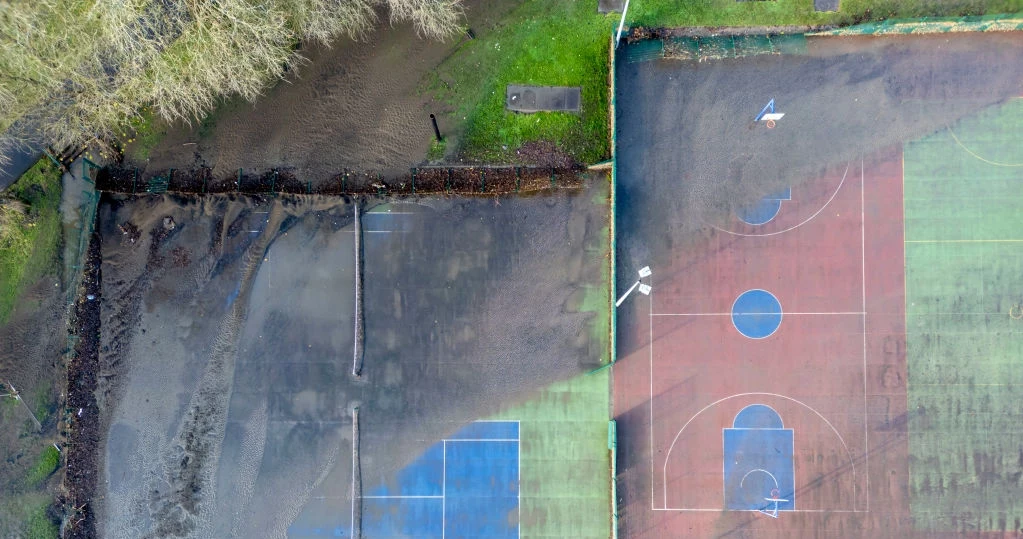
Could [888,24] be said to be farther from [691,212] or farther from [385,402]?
[385,402]

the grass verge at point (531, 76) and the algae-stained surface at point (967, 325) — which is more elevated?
the grass verge at point (531, 76)

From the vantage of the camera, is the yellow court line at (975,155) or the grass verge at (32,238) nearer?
the yellow court line at (975,155)

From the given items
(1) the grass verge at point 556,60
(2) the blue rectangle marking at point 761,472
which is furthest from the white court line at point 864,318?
(1) the grass verge at point 556,60

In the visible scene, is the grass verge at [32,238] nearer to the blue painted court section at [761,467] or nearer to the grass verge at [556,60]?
the grass verge at [556,60]

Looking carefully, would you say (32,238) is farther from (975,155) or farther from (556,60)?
(975,155)

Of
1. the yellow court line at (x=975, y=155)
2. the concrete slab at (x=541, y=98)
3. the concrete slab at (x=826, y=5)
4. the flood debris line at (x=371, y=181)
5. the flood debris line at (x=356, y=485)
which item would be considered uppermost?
the concrete slab at (x=826, y=5)

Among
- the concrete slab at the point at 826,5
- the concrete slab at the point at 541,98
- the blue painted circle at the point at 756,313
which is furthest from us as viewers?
the concrete slab at the point at 541,98

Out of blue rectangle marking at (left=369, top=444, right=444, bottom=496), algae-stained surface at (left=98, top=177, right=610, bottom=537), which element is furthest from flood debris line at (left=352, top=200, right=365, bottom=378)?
blue rectangle marking at (left=369, top=444, right=444, bottom=496)
